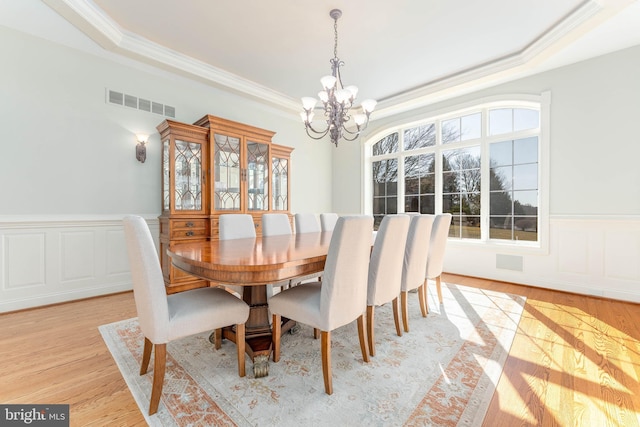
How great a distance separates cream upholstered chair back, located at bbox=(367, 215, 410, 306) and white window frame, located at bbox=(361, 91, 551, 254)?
2691 millimetres

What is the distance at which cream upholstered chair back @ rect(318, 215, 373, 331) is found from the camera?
4.89ft

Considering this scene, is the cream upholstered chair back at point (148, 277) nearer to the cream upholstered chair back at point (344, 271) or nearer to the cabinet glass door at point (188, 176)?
the cream upholstered chair back at point (344, 271)

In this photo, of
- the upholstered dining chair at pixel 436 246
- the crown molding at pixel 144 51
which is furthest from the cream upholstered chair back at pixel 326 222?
the crown molding at pixel 144 51

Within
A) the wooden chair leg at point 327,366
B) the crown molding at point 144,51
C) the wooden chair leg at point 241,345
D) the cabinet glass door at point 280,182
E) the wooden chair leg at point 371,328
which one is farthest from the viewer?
the cabinet glass door at point 280,182

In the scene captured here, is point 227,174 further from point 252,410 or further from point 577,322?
point 577,322

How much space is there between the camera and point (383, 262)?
1.87 m

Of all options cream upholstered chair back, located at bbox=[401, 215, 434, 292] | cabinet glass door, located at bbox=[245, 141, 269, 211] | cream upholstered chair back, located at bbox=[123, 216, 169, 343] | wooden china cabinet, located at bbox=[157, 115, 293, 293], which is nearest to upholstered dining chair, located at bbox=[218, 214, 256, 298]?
wooden china cabinet, located at bbox=[157, 115, 293, 293]

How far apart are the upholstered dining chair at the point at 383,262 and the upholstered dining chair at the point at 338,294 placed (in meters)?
0.15

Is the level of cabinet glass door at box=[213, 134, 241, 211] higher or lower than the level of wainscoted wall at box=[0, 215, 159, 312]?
higher

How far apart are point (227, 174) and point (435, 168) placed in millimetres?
3366

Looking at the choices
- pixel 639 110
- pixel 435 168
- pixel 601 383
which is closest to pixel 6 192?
pixel 601 383

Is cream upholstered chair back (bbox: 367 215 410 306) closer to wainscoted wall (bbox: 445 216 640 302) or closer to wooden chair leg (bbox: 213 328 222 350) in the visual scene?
wooden chair leg (bbox: 213 328 222 350)

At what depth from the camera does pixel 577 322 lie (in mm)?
2432

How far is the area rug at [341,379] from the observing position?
1318mm
